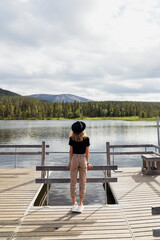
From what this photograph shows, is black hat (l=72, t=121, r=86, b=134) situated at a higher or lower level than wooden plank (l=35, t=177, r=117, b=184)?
higher

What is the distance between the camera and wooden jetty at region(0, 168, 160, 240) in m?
4.70

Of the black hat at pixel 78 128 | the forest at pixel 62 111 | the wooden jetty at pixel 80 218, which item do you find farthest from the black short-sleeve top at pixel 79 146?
the forest at pixel 62 111

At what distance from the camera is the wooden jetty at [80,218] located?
185 inches

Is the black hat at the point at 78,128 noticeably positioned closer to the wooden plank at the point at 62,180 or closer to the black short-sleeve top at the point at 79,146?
the black short-sleeve top at the point at 79,146

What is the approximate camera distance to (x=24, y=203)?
6.69m

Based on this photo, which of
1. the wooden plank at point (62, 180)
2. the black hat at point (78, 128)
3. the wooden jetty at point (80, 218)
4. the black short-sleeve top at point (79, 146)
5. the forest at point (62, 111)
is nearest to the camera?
the wooden jetty at point (80, 218)

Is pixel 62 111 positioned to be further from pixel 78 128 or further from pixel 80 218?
pixel 80 218

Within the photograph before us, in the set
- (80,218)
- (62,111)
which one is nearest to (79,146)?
(80,218)

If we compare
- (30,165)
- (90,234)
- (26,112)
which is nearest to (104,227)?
(90,234)

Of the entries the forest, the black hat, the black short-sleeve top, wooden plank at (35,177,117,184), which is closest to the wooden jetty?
wooden plank at (35,177,117,184)

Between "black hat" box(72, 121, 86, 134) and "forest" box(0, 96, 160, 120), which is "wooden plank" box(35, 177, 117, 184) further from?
"forest" box(0, 96, 160, 120)

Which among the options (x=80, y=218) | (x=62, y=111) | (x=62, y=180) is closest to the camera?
(x=80, y=218)

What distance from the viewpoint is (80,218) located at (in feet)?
18.2

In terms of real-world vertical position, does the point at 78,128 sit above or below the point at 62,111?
below
